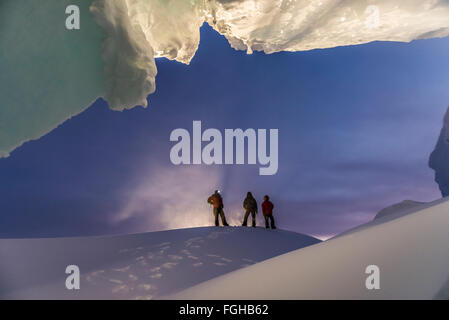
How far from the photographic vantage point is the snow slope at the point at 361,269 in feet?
7.93

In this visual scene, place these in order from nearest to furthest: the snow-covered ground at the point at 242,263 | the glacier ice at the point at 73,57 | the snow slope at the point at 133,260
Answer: the snow-covered ground at the point at 242,263 < the glacier ice at the point at 73,57 < the snow slope at the point at 133,260

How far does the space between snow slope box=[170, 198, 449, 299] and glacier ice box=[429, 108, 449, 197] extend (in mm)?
14819

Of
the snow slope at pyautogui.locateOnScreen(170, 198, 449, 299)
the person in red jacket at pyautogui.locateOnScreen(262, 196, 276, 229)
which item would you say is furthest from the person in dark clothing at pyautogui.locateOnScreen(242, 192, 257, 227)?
the snow slope at pyautogui.locateOnScreen(170, 198, 449, 299)

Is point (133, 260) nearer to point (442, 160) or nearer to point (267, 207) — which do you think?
point (267, 207)

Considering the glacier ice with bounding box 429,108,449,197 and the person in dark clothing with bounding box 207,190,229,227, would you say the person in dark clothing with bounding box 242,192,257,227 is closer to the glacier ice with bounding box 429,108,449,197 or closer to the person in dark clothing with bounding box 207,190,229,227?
the person in dark clothing with bounding box 207,190,229,227

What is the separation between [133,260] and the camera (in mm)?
6094

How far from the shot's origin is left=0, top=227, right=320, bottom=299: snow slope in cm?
485

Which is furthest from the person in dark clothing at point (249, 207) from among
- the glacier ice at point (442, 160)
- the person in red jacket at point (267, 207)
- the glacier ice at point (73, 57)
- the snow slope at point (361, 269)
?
the glacier ice at point (442, 160)

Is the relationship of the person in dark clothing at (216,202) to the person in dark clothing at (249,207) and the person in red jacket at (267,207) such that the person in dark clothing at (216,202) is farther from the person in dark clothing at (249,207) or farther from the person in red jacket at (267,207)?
the person in red jacket at (267,207)

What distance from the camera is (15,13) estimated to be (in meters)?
4.52

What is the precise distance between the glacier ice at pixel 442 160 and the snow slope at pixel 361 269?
14.8 metres
